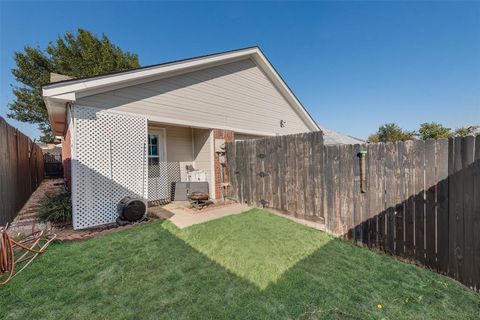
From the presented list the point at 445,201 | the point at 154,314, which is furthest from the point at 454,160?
the point at 154,314

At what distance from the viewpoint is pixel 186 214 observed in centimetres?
562

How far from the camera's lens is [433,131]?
1786 cm

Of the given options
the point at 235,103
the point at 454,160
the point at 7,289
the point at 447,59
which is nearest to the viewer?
the point at 7,289

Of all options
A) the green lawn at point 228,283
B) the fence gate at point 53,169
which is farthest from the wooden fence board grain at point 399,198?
the fence gate at point 53,169

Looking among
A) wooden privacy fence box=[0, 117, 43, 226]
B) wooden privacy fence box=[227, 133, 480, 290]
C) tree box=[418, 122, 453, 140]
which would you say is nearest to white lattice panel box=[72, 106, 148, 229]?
wooden privacy fence box=[0, 117, 43, 226]

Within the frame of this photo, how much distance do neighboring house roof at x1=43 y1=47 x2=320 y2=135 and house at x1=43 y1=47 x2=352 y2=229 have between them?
0.06ft

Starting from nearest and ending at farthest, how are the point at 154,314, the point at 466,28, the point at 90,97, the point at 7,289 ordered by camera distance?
→ the point at 154,314 → the point at 7,289 → the point at 90,97 → the point at 466,28

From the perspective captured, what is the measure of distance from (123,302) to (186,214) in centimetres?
323

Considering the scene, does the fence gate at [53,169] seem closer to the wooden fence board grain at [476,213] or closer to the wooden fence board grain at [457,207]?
the wooden fence board grain at [457,207]

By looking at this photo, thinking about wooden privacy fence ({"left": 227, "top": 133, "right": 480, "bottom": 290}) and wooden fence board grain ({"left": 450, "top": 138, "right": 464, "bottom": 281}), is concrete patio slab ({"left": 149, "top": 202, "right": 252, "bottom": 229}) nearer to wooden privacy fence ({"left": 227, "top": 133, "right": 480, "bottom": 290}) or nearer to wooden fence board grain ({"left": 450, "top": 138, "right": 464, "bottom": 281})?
wooden privacy fence ({"left": 227, "top": 133, "right": 480, "bottom": 290})

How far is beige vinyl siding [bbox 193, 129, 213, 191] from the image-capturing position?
7.64m

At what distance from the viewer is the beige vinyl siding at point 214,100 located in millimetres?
5922

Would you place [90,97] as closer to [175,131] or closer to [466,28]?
[175,131]

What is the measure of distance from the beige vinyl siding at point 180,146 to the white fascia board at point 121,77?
6.70ft
